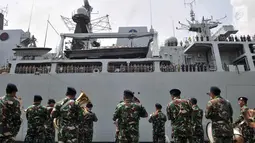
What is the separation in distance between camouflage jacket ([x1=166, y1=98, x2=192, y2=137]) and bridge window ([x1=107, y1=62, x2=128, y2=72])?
Result: 6.16 meters

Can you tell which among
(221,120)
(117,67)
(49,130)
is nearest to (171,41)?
(117,67)

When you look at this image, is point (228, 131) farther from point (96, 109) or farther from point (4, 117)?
point (96, 109)

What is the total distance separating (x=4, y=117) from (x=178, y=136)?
322cm

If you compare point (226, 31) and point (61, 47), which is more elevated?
point (226, 31)

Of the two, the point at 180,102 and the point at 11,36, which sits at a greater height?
the point at 11,36

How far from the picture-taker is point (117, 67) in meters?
10.8

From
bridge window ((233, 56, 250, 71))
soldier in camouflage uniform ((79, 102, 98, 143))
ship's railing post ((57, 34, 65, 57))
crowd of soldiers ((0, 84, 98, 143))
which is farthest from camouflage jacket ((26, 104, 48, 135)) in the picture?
bridge window ((233, 56, 250, 71))

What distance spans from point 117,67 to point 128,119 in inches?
276

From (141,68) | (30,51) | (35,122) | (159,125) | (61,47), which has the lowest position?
(159,125)

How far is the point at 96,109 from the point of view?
31.9 ft

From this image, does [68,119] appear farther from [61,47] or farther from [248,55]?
[248,55]

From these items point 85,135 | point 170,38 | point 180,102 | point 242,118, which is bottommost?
point 85,135

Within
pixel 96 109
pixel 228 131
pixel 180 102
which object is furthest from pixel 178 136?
pixel 96 109

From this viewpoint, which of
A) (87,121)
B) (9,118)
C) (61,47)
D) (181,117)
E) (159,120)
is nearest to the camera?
(9,118)
